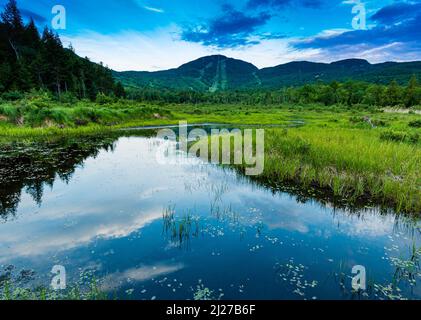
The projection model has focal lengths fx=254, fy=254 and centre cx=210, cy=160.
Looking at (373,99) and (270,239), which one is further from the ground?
(373,99)

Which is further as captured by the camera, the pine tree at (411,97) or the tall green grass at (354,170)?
the pine tree at (411,97)

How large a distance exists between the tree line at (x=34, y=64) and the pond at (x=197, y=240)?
41511mm

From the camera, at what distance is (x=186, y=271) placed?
680 centimetres

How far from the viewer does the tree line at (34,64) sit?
44.9 m

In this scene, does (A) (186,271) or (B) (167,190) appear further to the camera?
(B) (167,190)

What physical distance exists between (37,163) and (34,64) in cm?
4408

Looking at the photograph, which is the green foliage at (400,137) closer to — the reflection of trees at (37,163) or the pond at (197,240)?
the pond at (197,240)

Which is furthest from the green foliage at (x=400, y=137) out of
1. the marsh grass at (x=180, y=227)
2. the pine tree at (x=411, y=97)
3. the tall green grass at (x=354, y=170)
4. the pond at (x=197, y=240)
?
the pine tree at (x=411, y=97)

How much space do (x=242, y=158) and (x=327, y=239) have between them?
386 inches

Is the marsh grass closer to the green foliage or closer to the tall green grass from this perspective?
the tall green grass

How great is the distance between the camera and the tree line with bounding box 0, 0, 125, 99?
44875 mm

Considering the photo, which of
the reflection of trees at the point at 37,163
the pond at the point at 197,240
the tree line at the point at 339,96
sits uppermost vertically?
the tree line at the point at 339,96
